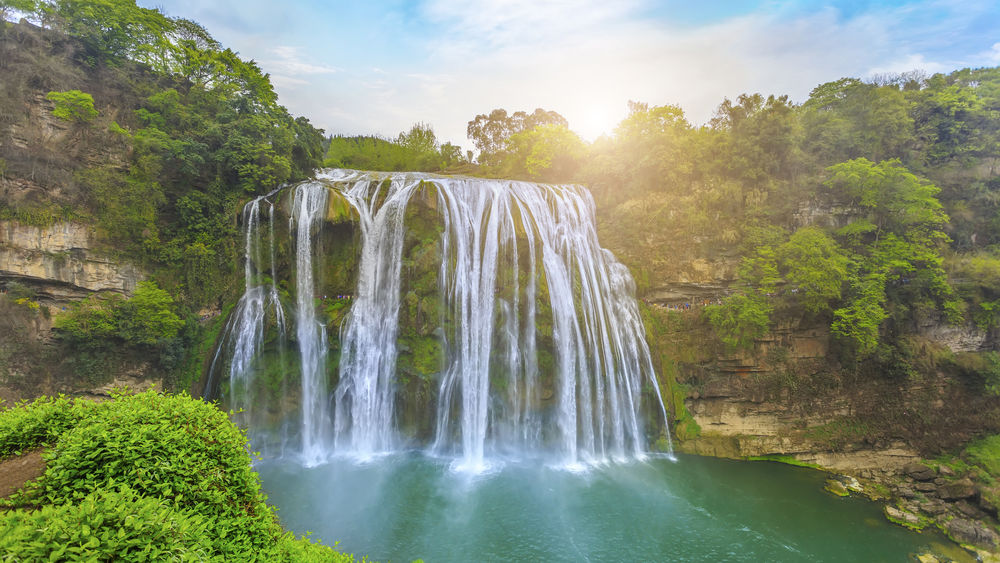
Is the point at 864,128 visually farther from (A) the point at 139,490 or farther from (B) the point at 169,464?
(A) the point at 139,490

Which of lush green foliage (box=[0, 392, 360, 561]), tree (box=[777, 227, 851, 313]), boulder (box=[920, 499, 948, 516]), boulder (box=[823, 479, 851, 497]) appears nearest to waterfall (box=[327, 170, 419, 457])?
lush green foliage (box=[0, 392, 360, 561])

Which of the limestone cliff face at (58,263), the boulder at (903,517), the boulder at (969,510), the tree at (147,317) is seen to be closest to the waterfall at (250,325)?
the tree at (147,317)

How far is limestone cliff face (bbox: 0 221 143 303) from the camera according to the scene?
11.9 meters

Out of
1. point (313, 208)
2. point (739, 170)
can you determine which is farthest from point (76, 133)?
point (739, 170)

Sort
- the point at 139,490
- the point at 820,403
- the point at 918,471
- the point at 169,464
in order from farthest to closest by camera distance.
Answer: the point at 820,403 → the point at 918,471 → the point at 169,464 → the point at 139,490

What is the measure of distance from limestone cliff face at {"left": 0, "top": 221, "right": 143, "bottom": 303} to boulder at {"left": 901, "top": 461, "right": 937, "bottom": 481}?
94.8 feet

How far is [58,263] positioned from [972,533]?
29165 millimetres

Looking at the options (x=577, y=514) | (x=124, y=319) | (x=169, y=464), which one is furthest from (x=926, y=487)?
(x=124, y=319)

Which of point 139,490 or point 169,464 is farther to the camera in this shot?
point 169,464

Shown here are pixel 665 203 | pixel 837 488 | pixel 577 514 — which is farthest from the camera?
pixel 665 203

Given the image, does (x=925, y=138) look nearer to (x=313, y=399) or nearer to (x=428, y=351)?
(x=428, y=351)

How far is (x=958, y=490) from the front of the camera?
1238cm

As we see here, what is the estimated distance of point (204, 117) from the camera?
1578cm

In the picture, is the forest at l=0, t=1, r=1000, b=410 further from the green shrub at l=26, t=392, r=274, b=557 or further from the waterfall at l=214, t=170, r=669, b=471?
the green shrub at l=26, t=392, r=274, b=557
